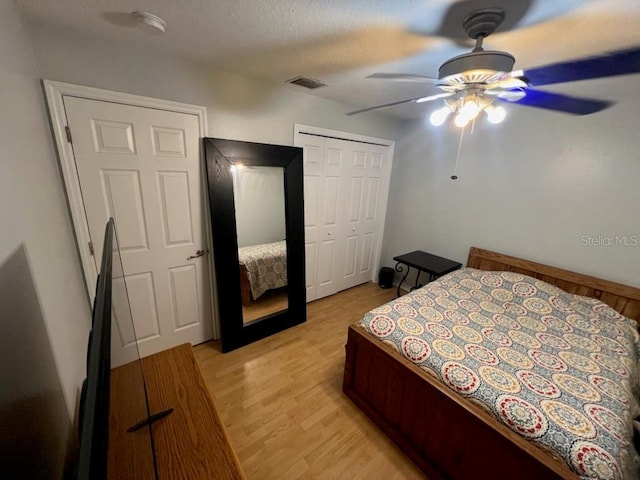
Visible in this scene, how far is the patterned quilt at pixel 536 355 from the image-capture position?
109 centimetres

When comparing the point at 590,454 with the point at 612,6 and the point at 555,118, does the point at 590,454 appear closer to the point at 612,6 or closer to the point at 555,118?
the point at 612,6

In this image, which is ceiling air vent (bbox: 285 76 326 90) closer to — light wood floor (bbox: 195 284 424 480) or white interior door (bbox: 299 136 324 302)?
white interior door (bbox: 299 136 324 302)

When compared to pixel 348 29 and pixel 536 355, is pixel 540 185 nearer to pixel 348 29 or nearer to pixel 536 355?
pixel 536 355

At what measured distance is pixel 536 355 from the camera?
152 cm

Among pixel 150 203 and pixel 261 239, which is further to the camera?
pixel 261 239

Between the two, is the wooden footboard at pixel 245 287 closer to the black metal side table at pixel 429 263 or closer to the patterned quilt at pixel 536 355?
the patterned quilt at pixel 536 355

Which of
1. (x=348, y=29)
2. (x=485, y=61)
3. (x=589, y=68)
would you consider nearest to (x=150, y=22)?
(x=348, y=29)

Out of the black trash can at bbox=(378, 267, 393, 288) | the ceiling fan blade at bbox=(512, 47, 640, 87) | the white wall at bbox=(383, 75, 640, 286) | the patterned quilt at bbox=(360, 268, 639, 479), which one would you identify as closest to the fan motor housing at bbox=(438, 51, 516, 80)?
the ceiling fan blade at bbox=(512, 47, 640, 87)

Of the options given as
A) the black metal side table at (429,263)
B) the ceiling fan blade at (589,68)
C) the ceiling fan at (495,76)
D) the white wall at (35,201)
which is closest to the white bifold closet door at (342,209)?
the black metal side table at (429,263)

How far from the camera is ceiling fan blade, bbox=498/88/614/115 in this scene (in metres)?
1.98

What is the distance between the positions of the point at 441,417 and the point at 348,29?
2.14 m

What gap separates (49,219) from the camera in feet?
4.07

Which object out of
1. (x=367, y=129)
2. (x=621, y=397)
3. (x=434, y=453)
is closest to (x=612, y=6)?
(x=621, y=397)

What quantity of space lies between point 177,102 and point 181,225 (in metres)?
0.91
